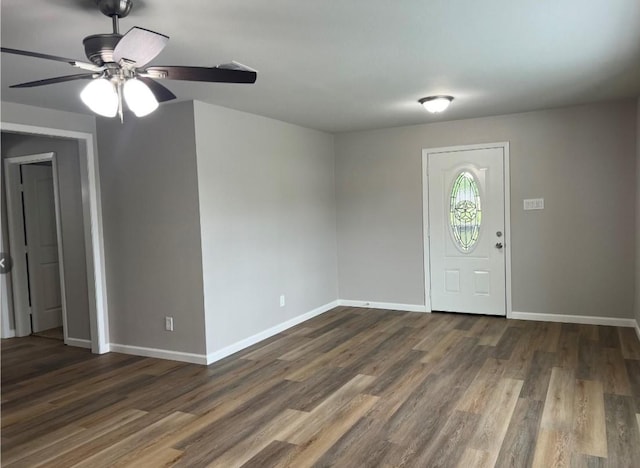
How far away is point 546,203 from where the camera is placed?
5512 millimetres

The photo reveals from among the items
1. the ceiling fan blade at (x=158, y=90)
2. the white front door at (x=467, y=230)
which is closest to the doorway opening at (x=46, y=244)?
the ceiling fan blade at (x=158, y=90)

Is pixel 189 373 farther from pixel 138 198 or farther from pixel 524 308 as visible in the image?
pixel 524 308

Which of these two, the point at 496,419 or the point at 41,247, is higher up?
the point at 41,247

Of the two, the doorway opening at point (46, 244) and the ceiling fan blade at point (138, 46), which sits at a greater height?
the ceiling fan blade at point (138, 46)

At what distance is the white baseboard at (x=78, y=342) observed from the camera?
529cm

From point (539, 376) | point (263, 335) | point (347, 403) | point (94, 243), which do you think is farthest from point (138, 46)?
point (263, 335)

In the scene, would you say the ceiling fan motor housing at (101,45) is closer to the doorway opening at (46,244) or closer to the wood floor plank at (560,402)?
the wood floor plank at (560,402)

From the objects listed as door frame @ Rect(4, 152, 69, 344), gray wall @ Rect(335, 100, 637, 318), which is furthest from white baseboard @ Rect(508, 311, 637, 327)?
door frame @ Rect(4, 152, 69, 344)

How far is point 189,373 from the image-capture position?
427cm

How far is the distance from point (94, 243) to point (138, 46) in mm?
3446

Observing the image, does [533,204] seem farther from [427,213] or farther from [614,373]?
[614,373]

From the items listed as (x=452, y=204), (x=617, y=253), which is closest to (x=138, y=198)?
(x=452, y=204)

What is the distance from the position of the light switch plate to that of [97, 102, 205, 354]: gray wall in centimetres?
368

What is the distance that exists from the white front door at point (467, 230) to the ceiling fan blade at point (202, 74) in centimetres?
417
